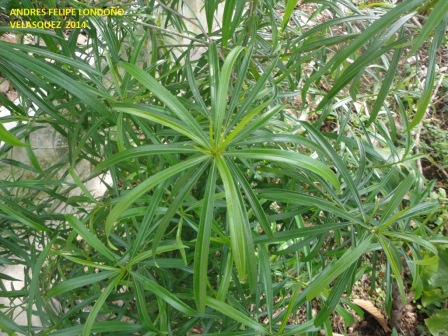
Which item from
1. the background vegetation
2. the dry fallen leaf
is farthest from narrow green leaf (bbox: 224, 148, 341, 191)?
the dry fallen leaf

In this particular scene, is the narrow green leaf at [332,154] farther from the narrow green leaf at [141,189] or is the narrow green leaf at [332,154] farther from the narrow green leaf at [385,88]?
the narrow green leaf at [141,189]

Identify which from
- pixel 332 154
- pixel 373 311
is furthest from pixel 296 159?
pixel 373 311

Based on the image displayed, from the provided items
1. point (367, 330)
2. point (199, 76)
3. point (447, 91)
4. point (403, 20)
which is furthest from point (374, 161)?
point (447, 91)

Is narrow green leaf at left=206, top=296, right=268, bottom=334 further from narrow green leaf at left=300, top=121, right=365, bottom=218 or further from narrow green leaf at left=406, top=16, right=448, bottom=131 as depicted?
narrow green leaf at left=406, top=16, right=448, bottom=131

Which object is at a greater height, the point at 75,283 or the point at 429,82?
the point at 429,82

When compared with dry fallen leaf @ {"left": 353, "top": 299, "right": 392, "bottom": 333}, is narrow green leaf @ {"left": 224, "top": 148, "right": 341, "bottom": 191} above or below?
Result: above

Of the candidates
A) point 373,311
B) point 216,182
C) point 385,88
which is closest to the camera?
point 385,88

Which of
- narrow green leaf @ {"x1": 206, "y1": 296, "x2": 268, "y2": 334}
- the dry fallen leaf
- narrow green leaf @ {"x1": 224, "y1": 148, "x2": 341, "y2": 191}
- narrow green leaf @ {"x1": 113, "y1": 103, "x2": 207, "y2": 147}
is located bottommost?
the dry fallen leaf

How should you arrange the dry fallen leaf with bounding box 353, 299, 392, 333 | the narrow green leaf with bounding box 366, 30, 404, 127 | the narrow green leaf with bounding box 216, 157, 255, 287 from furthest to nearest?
the dry fallen leaf with bounding box 353, 299, 392, 333 < the narrow green leaf with bounding box 366, 30, 404, 127 < the narrow green leaf with bounding box 216, 157, 255, 287

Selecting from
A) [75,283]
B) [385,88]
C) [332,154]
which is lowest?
[75,283]

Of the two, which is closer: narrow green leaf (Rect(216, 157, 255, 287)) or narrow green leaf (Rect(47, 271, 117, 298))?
narrow green leaf (Rect(216, 157, 255, 287))

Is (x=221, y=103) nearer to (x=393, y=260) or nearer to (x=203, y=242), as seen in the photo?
(x=203, y=242)

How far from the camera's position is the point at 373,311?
192cm

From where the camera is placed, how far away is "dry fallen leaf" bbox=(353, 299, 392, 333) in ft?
6.28
